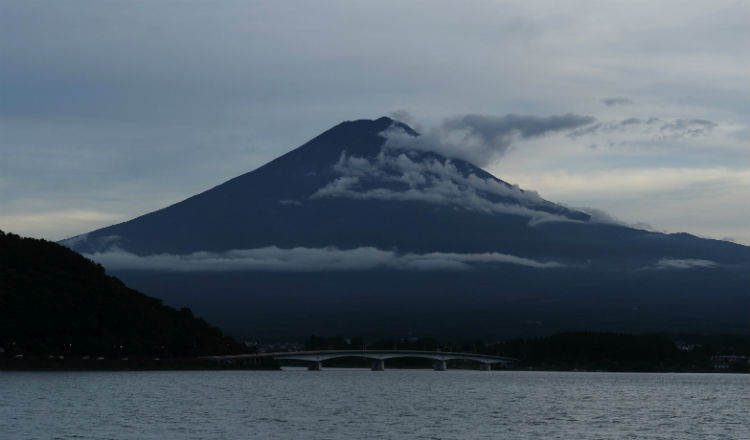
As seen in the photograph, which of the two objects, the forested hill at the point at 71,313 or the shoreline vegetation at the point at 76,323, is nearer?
the shoreline vegetation at the point at 76,323

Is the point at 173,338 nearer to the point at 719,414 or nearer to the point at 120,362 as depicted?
the point at 120,362

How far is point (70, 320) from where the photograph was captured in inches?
6412

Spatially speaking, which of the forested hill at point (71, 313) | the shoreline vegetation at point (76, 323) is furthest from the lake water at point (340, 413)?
the forested hill at point (71, 313)

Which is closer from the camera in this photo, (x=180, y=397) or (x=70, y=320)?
(x=180, y=397)

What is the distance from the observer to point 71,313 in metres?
165

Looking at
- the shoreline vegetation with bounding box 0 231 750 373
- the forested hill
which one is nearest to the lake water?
the shoreline vegetation with bounding box 0 231 750 373

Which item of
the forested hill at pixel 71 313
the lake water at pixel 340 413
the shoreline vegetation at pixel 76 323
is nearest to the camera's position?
the lake water at pixel 340 413

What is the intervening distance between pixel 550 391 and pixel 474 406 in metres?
35.2

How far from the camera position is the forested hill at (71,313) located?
158500 millimetres

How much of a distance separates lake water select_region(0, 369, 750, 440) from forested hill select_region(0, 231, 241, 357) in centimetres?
3309

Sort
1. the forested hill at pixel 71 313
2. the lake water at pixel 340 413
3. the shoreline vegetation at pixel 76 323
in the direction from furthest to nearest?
the forested hill at pixel 71 313 < the shoreline vegetation at pixel 76 323 < the lake water at pixel 340 413

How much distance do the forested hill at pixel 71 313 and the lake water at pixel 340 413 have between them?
109 feet

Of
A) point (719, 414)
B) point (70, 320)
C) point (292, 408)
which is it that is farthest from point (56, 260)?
point (719, 414)

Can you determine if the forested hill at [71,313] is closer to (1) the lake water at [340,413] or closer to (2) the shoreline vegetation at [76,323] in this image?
(2) the shoreline vegetation at [76,323]
